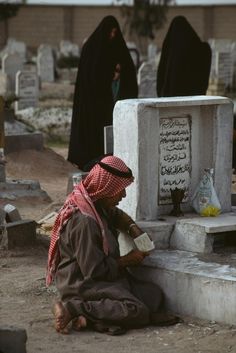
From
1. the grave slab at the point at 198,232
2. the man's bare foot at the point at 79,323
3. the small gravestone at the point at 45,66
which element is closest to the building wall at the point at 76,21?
the small gravestone at the point at 45,66

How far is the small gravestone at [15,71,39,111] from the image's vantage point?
1784cm

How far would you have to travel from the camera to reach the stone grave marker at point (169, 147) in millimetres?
7055

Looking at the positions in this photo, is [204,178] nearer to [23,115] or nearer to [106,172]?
[106,172]

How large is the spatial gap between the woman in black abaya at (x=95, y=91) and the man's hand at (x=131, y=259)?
6.25 m

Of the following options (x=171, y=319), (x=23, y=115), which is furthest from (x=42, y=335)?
(x=23, y=115)

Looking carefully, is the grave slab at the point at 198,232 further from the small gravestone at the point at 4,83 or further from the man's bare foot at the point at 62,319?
the small gravestone at the point at 4,83

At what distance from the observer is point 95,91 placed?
12633 millimetres

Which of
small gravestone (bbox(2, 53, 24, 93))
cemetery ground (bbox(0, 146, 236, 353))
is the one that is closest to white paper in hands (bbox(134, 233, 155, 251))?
cemetery ground (bbox(0, 146, 236, 353))

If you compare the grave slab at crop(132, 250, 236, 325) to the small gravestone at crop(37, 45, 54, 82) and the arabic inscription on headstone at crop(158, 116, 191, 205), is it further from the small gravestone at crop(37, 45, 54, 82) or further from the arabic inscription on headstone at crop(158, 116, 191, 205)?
the small gravestone at crop(37, 45, 54, 82)

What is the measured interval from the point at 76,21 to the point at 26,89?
108ft

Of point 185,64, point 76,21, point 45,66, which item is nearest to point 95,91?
point 185,64


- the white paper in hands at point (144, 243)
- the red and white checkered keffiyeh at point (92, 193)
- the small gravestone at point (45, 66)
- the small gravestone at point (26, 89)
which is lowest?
the white paper in hands at point (144, 243)

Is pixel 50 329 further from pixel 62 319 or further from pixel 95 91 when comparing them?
pixel 95 91

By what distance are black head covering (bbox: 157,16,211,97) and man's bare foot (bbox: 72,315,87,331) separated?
7769 millimetres
